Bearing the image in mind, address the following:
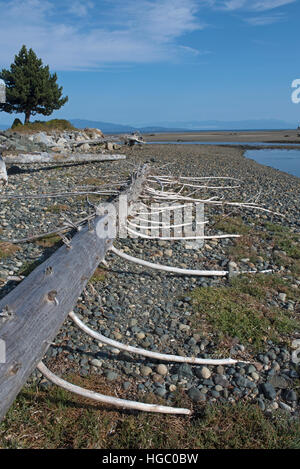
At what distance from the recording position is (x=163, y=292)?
512 centimetres

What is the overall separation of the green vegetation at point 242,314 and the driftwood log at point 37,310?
1.62 metres

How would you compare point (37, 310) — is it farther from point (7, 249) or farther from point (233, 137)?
point (233, 137)

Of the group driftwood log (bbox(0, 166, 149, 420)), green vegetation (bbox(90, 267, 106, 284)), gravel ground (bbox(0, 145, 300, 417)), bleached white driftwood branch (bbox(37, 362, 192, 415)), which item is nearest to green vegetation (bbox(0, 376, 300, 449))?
bleached white driftwood branch (bbox(37, 362, 192, 415))

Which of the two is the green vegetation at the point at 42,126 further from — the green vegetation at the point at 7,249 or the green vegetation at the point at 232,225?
the green vegetation at the point at 7,249

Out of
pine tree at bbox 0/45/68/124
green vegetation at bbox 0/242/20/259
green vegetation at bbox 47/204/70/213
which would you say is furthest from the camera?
pine tree at bbox 0/45/68/124

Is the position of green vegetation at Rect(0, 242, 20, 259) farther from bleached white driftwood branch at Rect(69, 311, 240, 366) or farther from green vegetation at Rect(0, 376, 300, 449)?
green vegetation at Rect(0, 376, 300, 449)

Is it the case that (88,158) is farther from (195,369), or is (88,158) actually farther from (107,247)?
(195,369)

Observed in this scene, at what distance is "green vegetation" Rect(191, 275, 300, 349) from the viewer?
4266mm

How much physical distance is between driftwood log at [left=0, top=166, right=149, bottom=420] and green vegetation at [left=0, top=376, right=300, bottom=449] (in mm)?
337

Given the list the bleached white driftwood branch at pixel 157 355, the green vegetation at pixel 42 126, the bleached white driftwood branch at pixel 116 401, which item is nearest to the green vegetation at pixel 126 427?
the bleached white driftwood branch at pixel 116 401

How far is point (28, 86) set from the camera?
1385 inches

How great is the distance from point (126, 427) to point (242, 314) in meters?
2.32

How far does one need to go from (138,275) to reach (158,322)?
47.9 inches
